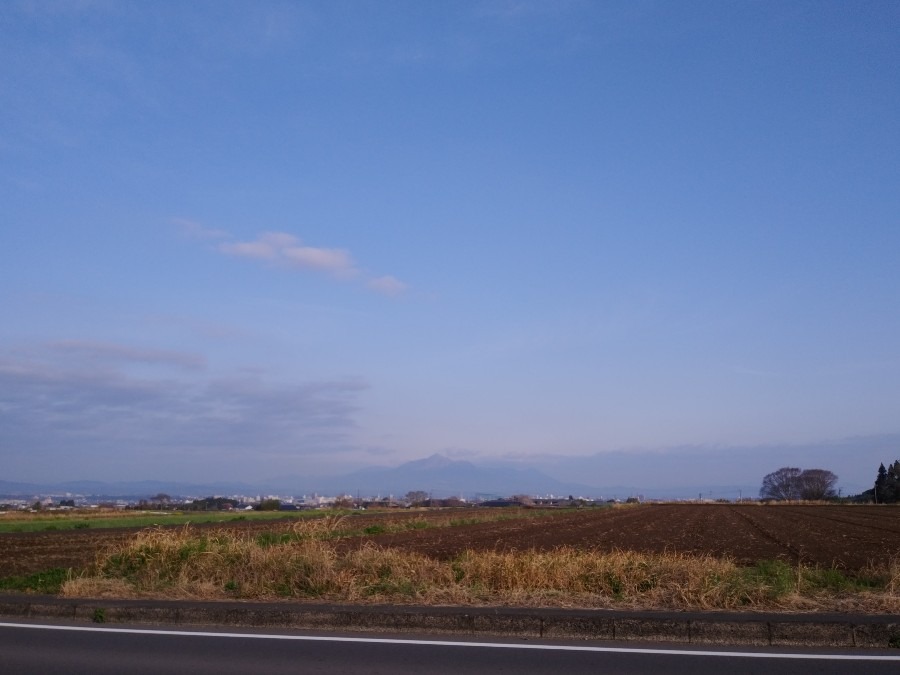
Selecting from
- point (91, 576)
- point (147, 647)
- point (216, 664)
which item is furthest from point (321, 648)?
point (91, 576)

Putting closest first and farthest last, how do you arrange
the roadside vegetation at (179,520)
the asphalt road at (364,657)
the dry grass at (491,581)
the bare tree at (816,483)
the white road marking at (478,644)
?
the asphalt road at (364,657) < the white road marking at (478,644) < the dry grass at (491,581) < the roadside vegetation at (179,520) < the bare tree at (816,483)

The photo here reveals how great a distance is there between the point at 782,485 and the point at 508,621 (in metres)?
188

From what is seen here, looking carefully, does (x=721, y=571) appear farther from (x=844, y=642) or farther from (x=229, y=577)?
(x=229, y=577)

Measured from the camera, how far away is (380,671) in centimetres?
717

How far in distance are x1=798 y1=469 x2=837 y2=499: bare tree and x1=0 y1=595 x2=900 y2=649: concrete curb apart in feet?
555

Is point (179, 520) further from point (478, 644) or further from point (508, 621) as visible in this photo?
point (478, 644)

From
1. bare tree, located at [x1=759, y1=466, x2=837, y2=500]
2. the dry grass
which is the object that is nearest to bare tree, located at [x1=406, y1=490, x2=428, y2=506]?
bare tree, located at [x1=759, y1=466, x2=837, y2=500]

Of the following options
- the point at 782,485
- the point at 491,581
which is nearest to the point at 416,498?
the point at 782,485

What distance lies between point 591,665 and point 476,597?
3.11m

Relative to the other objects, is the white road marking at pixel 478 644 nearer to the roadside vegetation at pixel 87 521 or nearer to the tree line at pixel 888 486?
the roadside vegetation at pixel 87 521

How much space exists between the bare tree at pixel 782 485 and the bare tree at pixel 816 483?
1793mm

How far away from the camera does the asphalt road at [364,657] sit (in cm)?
721

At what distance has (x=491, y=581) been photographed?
1116cm

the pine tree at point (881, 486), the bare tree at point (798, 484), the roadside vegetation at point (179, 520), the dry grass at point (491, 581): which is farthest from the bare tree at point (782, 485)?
the dry grass at point (491, 581)
